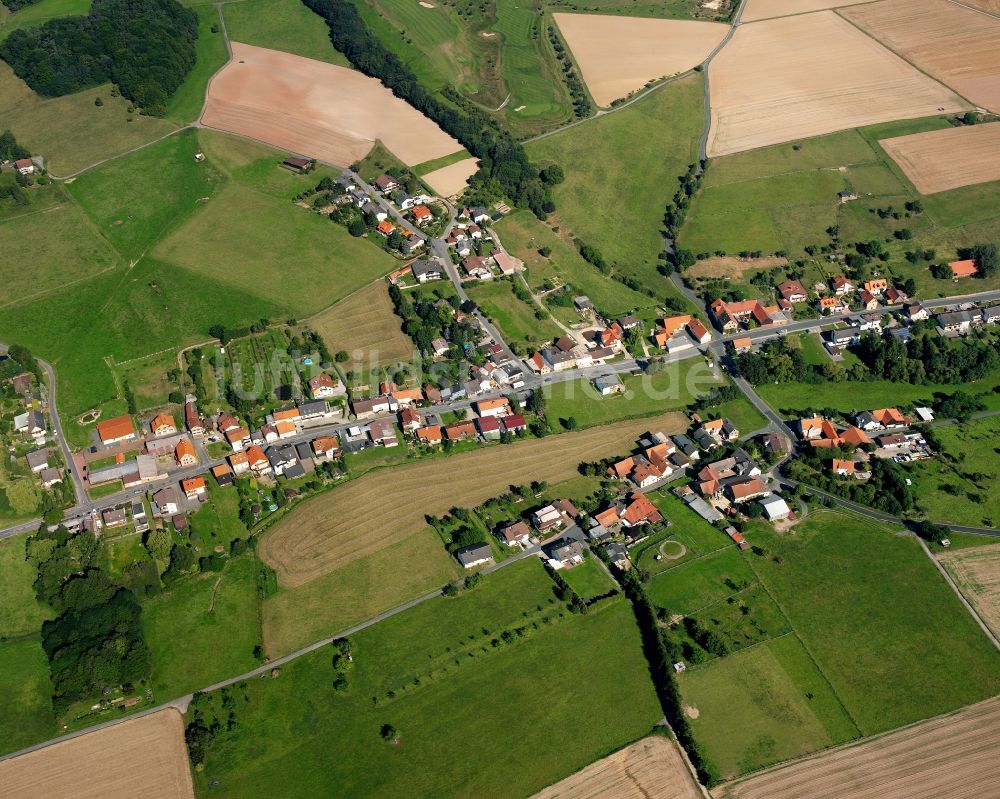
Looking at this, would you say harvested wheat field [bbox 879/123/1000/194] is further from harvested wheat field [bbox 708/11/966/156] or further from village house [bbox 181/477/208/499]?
village house [bbox 181/477/208/499]

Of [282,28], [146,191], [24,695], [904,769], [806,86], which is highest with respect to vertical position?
[282,28]

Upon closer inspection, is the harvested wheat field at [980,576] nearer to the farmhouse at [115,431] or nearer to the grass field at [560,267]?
the grass field at [560,267]

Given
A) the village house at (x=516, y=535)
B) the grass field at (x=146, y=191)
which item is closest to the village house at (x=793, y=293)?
the village house at (x=516, y=535)

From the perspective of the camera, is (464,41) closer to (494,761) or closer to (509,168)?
(509,168)

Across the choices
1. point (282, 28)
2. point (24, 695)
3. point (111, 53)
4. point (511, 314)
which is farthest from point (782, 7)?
point (24, 695)

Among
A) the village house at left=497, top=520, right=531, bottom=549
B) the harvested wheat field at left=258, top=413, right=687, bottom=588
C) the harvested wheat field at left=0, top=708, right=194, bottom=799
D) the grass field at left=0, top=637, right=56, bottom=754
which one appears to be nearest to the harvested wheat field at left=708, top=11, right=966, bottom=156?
the harvested wheat field at left=258, top=413, right=687, bottom=588

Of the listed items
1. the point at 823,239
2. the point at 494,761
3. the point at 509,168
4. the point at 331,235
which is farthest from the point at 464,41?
the point at 494,761

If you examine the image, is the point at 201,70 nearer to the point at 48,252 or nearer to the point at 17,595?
the point at 48,252
